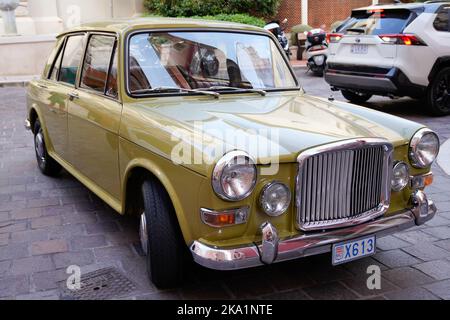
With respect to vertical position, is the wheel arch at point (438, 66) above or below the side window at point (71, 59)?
below

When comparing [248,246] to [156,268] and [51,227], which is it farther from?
[51,227]

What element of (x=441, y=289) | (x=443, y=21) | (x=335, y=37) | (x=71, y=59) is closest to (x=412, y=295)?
(x=441, y=289)

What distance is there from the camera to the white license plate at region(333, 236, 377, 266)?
3.22m

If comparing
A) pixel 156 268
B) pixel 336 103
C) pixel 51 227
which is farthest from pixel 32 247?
pixel 336 103

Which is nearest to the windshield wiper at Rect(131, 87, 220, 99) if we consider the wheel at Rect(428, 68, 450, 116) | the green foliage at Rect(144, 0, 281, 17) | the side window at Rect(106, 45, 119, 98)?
the side window at Rect(106, 45, 119, 98)

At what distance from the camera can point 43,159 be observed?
6059mm

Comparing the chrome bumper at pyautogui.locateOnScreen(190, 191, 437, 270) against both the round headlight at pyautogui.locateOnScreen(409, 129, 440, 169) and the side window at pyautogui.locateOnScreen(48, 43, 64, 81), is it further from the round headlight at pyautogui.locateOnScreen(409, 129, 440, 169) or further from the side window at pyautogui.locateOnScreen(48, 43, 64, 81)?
the side window at pyautogui.locateOnScreen(48, 43, 64, 81)

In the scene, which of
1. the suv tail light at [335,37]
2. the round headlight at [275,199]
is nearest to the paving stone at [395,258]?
the round headlight at [275,199]

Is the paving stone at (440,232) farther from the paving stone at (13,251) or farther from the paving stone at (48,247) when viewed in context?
the paving stone at (13,251)

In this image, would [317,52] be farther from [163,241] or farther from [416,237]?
[163,241]

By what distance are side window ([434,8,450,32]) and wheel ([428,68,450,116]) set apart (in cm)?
66

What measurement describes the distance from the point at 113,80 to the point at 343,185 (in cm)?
199

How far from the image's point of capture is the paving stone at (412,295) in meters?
3.38

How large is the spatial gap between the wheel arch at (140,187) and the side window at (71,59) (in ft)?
5.34
